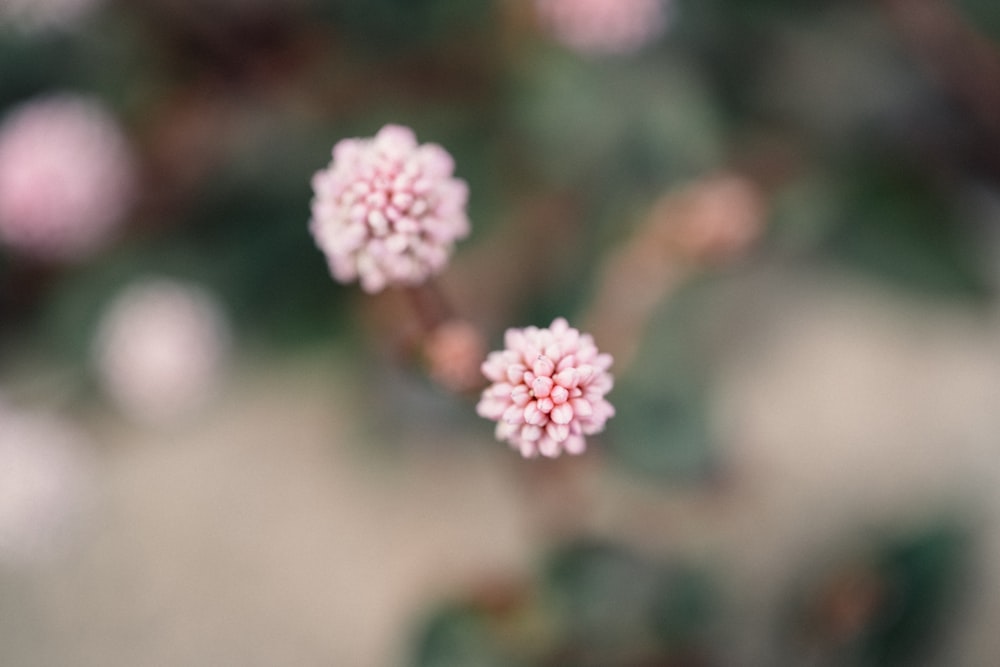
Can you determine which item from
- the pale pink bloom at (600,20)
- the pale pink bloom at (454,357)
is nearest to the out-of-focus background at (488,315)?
the pale pink bloom at (600,20)

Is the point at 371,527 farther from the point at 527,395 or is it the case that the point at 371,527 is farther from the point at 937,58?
the point at 937,58

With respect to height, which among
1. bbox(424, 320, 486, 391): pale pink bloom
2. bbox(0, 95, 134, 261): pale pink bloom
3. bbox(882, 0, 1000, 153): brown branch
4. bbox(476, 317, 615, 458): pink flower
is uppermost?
bbox(882, 0, 1000, 153): brown branch

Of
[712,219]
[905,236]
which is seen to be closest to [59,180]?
[712,219]

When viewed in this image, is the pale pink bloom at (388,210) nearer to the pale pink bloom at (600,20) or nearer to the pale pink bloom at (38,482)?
the pale pink bloom at (600,20)

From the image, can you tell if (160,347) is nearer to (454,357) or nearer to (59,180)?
(59,180)

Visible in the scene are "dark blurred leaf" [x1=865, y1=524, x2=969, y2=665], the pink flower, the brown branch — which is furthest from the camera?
the brown branch

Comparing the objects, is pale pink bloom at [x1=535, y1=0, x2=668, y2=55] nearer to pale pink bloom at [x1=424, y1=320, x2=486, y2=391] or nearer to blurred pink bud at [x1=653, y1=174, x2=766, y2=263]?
blurred pink bud at [x1=653, y1=174, x2=766, y2=263]

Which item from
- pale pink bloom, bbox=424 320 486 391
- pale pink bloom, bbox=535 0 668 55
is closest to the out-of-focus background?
pale pink bloom, bbox=535 0 668 55

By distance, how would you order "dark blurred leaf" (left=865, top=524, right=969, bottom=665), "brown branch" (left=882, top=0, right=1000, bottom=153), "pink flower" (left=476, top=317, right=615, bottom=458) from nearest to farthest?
"pink flower" (left=476, top=317, right=615, bottom=458)
"dark blurred leaf" (left=865, top=524, right=969, bottom=665)
"brown branch" (left=882, top=0, right=1000, bottom=153)

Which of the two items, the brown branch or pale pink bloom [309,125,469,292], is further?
the brown branch
